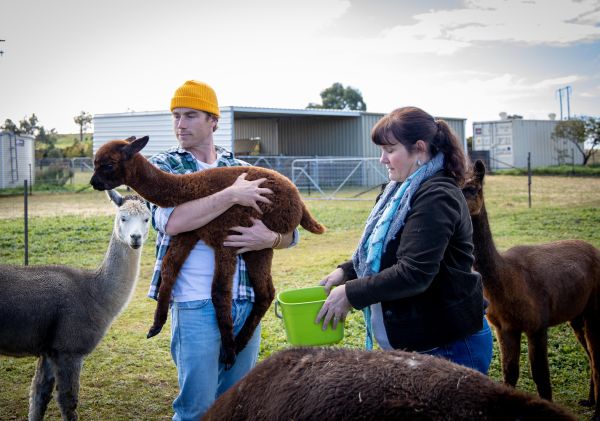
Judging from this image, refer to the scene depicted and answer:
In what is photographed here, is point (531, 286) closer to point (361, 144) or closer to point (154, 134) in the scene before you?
point (154, 134)

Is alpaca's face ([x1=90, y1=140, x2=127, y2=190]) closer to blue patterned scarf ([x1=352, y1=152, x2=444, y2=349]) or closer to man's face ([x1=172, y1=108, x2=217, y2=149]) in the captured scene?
man's face ([x1=172, y1=108, x2=217, y2=149])

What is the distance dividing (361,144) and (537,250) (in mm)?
25860

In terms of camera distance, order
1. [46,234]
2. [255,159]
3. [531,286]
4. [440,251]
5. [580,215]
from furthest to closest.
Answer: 1. [255,159]
2. [580,215]
3. [46,234]
4. [531,286]
5. [440,251]

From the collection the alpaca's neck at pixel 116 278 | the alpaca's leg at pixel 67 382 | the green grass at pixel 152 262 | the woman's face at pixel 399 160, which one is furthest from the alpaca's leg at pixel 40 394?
the woman's face at pixel 399 160

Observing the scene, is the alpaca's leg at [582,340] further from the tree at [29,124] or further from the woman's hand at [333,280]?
the tree at [29,124]

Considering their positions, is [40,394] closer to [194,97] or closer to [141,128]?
[194,97]

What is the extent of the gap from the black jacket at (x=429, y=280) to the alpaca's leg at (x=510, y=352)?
225 cm

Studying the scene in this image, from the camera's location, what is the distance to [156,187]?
274cm

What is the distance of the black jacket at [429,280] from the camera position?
7.09ft

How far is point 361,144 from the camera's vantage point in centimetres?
3052

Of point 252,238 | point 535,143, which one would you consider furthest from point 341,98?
point 252,238

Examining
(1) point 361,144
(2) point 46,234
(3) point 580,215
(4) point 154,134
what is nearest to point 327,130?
(1) point 361,144

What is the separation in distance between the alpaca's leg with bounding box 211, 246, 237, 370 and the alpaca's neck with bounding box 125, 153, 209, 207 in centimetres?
31

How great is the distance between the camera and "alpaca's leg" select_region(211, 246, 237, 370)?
2564mm
